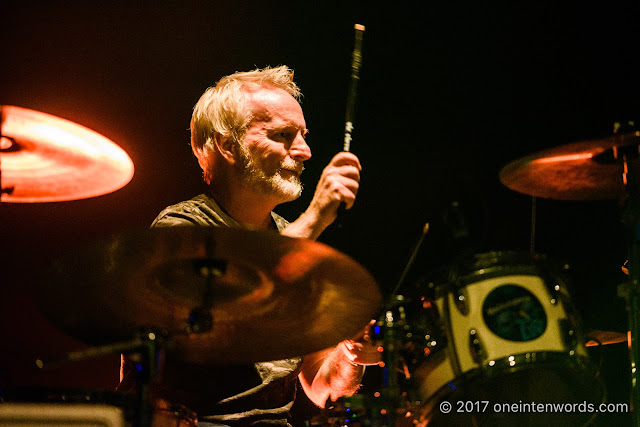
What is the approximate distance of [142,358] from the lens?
144cm

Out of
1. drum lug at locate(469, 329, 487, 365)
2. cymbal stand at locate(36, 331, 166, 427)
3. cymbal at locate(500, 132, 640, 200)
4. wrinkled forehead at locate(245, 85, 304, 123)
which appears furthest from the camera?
wrinkled forehead at locate(245, 85, 304, 123)

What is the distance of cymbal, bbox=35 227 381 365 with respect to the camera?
1.43m

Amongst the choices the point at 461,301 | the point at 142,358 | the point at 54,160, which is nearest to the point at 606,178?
the point at 461,301

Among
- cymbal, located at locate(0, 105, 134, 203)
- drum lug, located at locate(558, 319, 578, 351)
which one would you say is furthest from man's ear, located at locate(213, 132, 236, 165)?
drum lug, located at locate(558, 319, 578, 351)

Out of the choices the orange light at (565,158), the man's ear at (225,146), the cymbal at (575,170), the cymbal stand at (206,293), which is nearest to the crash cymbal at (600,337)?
the cymbal at (575,170)

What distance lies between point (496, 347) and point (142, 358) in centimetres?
87

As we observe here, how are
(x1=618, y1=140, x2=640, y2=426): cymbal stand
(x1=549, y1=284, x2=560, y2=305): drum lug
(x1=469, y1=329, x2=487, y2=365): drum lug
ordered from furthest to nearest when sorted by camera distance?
(x1=618, y1=140, x2=640, y2=426): cymbal stand < (x1=549, y1=284, x2=560, y2=305): drum lug < (x1=469, y1=329, x2=487, y2=365): drum lug

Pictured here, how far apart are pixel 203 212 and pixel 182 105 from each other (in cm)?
109

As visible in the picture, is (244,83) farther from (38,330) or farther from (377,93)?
(38,330)

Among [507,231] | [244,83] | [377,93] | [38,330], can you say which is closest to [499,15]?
[377,93]

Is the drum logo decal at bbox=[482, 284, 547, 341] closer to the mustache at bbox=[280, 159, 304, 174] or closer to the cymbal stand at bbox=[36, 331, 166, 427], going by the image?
the cymbal stand at bbox=[36, 331, 166, 427]

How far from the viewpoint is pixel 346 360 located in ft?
7.52

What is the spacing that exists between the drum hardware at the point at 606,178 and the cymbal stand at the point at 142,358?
4.34 ft

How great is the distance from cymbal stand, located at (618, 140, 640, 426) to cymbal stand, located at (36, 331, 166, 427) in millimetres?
1328
